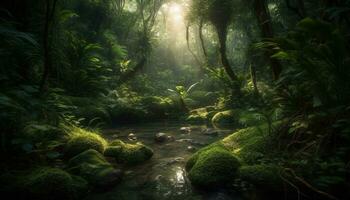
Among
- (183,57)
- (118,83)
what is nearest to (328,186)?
(118,83)

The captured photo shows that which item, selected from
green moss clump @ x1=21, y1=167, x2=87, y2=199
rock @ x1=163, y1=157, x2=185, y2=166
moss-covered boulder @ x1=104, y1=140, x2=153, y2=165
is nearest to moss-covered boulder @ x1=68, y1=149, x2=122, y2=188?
green moss clump @ x1=21, y1=167, x2=87, y2=199

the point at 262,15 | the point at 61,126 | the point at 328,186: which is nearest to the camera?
Result: the point at 328,186

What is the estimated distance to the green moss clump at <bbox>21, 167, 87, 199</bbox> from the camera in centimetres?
384

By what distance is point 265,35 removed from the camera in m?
6.54

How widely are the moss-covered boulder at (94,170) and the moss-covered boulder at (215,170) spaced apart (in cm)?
119

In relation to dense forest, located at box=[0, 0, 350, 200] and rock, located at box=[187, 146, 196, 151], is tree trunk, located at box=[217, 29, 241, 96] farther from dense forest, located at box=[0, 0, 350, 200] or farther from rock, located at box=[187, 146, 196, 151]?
rock, located at box=[187, 146, 196, 151]

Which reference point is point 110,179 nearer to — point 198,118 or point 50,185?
point 50,185

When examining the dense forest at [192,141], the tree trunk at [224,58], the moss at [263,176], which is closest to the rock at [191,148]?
the dense forest at [192,141]

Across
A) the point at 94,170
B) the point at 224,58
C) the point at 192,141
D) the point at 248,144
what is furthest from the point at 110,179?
the point at 224,58

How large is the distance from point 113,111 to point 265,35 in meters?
7.30

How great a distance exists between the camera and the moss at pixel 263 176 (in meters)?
3.88

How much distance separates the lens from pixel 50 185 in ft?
12.8

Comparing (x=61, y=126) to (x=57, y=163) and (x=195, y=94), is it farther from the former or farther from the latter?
(x=195, y=94)

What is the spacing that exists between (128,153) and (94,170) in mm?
1192
